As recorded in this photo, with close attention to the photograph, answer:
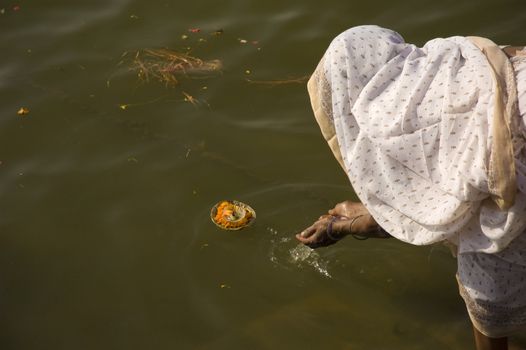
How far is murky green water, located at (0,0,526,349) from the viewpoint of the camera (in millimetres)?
3445

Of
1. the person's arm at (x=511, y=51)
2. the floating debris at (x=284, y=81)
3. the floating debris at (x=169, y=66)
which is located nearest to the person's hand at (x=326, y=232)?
the person's arm at (x=511, y=51)

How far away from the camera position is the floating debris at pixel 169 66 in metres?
4.66

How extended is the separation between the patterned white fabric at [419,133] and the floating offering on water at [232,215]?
125cm

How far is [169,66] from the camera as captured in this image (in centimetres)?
469

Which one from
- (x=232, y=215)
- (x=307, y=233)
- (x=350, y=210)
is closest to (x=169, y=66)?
(x=232, y=215)

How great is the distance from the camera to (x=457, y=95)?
2.30 m

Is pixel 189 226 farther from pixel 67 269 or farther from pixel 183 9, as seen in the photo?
pixel 183 9

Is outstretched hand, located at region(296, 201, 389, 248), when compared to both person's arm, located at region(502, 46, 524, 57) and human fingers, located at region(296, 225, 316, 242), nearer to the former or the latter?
human fingers, located at region(296, 225, 316, 242)

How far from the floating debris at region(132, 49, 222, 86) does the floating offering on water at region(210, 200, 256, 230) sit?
3.54 feet

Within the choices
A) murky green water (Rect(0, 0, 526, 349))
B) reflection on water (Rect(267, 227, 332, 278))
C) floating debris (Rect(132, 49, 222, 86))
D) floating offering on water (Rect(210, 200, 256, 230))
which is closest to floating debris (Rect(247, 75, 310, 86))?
murky green water (Rect(0, 0, 526, 349))

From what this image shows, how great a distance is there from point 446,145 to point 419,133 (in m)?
0.10

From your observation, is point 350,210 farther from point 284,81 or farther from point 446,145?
point 284,81

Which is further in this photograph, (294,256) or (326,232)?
(294,256)

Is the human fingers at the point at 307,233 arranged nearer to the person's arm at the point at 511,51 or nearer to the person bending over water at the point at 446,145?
the person bending over water at the point at 446,145
